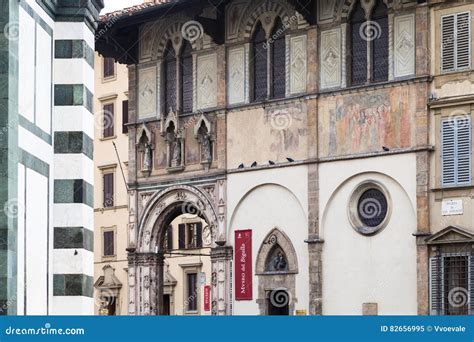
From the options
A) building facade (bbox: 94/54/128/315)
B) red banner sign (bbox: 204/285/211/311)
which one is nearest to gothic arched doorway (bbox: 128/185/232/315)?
red banner sign (bbox: 204/285/211/311)

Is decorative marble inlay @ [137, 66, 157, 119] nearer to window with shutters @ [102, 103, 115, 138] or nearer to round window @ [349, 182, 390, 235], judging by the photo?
round window @ [349, 182, 390, 235]

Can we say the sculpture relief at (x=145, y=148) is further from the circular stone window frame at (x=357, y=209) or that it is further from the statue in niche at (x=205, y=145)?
the circular stone window frame at (x=357, y=209)

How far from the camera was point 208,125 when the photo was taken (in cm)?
3506

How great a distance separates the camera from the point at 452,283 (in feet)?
98.3

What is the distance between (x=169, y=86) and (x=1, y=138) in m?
30.2

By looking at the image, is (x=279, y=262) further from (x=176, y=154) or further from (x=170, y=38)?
(x=170, y=38)

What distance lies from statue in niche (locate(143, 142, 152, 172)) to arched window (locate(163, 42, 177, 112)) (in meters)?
1.26

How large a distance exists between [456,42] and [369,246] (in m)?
A: 5.27

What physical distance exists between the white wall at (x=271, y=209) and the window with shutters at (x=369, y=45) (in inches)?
116

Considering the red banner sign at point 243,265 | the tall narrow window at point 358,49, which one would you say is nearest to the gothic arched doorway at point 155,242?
the red banner sign at point 243,265

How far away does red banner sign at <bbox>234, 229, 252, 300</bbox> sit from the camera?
1337 inches

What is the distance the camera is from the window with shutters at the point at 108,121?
5238 centimetres
